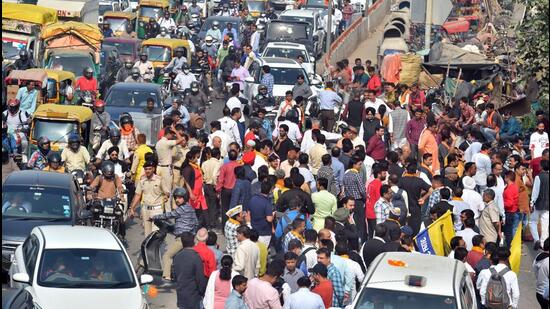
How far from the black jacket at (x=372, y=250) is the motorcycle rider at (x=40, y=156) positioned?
777cm

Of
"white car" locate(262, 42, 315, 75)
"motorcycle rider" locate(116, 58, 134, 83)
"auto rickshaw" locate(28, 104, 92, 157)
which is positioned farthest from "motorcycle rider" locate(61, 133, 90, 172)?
"white car" locate(262, 42, 315, 75)

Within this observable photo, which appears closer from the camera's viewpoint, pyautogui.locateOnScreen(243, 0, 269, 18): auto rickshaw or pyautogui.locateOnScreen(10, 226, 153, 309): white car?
pyautogui.locateOnScreen(10, 226, 153, 309): white car

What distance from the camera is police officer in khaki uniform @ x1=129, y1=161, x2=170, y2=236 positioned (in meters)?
22.0

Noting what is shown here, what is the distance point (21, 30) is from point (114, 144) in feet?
50.6

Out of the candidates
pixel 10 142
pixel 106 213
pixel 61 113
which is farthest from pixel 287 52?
pixel 106 213

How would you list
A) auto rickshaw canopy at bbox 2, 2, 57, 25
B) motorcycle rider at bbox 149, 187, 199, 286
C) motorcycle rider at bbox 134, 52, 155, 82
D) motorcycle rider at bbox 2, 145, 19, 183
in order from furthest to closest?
auto rickshaw canopy at bbox 2, 2, 57, 25
motorcycle rider at bbox 134, 52, 155, 82
motorcycle rider at bbox 2, 145, 19, 183
motorcycle rider at bbox 149, 187, 199, 286

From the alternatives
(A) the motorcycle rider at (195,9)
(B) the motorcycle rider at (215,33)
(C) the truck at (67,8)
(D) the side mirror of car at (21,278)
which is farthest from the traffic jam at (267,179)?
(A) the motorcycle rider at (195,9)

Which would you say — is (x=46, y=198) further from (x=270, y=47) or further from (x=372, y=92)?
(x=270, y=47)

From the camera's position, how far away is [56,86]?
32781 millimetres

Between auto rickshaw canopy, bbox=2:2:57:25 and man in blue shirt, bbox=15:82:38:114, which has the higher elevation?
auto rickshaw canopy, bbox=2:2:57:25

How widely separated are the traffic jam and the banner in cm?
3

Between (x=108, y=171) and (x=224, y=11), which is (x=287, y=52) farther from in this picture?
(x=108, y=171)

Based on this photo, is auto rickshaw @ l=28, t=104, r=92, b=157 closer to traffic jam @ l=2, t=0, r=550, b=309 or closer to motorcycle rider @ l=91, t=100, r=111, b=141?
traffic jam @ l=2, t=0, r=550, b=309

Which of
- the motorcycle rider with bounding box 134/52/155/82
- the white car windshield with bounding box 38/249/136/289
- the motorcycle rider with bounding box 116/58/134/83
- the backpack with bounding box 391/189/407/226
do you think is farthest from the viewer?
the motorcycle rider with bounding box 116/58/134/83
